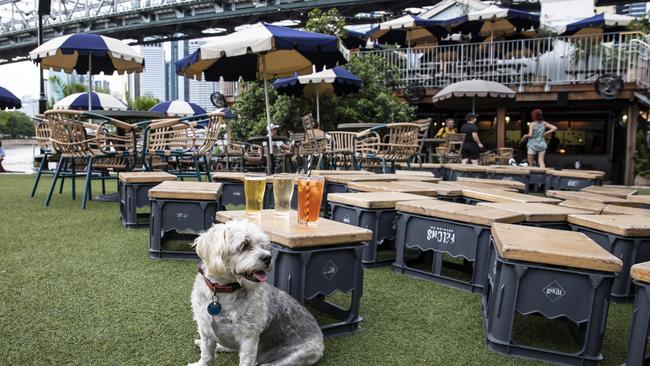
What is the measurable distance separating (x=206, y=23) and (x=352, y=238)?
33080 millimetres

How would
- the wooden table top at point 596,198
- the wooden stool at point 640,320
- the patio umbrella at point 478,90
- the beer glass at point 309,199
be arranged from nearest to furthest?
the wooden stool at point 640,320, the beer glass at point 309,199, the wooden table top at point 596,198, the patio umbrella at point 478,90

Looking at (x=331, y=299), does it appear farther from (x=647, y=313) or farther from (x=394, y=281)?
(x=647, y=313)

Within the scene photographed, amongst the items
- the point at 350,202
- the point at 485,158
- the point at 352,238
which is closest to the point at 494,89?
the point at 485,158

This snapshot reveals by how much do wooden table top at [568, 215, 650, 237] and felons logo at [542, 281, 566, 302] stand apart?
1.05 metres

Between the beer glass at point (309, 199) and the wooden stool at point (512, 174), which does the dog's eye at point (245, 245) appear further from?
the wooden stool at point (512, 174)

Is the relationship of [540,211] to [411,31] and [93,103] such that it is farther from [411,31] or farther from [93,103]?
[411,31]

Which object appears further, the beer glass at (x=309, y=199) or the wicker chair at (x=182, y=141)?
the wicker chair at (x=182, y=141)

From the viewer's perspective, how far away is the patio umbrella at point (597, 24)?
54.7 feet

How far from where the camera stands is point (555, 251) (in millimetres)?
2059

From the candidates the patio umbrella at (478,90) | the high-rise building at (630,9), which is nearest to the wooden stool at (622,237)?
the patio umbrella at (478,90)

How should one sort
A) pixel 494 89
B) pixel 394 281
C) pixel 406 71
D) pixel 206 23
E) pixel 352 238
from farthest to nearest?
pixel 206 23, pixel 406 71, pixel 494 89, pixel 394 281, pixel 352 238

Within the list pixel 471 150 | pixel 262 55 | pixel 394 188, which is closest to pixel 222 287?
pixel 394 188

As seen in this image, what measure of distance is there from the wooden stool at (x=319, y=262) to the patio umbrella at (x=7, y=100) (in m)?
11.7

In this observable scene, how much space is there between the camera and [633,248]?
2840 millimetres
